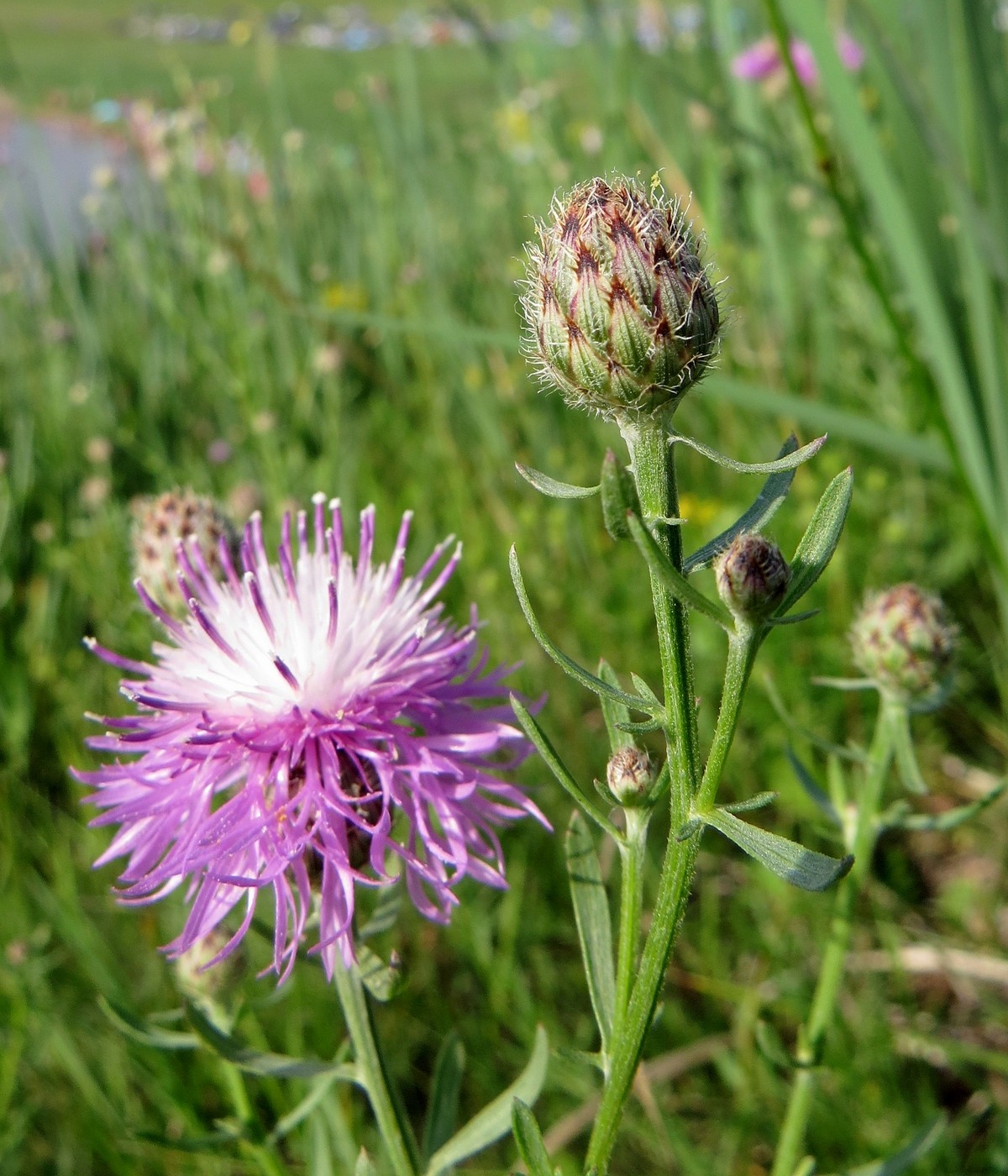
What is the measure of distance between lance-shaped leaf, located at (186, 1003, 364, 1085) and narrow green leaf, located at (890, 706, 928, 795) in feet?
1.91

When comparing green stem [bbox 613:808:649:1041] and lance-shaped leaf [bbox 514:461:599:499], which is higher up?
lance-shaped leaf [bbox 514:461:599:499]

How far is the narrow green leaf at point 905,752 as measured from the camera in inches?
43.2

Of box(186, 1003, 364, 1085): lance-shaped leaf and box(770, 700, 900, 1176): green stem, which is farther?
box(770, 700, 900, 1176): green stem

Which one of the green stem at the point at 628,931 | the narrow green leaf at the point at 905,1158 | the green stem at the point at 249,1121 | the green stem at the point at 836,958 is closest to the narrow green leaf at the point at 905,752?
the green stem at the point at 836,958

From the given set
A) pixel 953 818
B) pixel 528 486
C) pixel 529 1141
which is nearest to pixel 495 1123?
pixel 529 1141

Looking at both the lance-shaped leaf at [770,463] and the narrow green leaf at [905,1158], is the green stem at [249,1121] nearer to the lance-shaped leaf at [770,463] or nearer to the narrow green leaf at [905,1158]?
the narrow green leaf at [905,1158]

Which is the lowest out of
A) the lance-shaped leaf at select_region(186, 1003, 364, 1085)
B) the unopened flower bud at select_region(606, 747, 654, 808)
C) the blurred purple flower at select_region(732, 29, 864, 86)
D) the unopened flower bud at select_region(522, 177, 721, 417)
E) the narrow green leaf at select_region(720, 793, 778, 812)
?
the lance-shaped leaf at select_region(186, 1003, 364, 1085)

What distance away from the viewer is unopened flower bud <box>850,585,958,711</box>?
121cm

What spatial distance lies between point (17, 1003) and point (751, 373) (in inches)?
81.5

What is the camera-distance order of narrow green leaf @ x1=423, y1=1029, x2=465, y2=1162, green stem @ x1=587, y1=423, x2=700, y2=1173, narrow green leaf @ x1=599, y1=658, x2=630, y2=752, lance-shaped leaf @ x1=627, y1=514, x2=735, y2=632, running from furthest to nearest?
narrow green leaf @ x1=423, y1=1029, x2=465, y2=1162 → narrow green leaf @ x1=599, y1=658, x2=630, y2=752 → green stem @ x1=587, y1=423, x2=700, y2=1173 → lance-shaped leaf @ x1=627, y1=514, x2=735, y2=632

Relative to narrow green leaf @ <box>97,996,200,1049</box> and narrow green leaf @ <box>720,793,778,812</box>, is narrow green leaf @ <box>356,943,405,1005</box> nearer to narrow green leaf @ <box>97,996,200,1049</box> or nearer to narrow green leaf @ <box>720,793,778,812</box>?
narrow green leaf @ <box>97,996,200,1049</box>

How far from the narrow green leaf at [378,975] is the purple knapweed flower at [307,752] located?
3 centimetres

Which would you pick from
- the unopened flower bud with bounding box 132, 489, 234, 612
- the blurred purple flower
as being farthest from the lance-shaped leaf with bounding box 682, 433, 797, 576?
the blurred purple flower

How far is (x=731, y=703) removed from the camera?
2.38 ft
